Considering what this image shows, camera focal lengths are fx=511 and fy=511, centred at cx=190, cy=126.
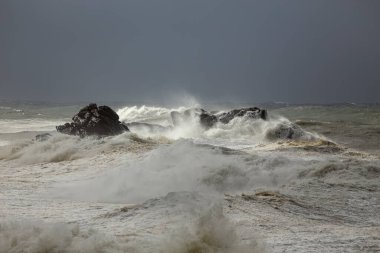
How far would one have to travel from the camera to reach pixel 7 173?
13.2 metres

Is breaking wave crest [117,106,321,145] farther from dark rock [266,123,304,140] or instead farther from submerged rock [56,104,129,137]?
submerged rock [56,104,129,137]

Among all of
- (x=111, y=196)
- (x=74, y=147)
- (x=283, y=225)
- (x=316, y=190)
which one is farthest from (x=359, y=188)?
(x=74, y=147)

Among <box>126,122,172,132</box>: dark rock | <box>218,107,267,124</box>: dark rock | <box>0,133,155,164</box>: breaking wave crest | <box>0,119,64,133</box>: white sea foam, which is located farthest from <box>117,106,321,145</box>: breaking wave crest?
<box>0,119,64,133</box>: white sea foam


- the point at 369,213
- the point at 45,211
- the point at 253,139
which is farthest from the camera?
the point at 253,139

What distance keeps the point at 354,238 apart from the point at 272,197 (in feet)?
8.12

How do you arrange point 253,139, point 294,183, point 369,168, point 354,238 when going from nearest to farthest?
point 354,238, point 294,183, point 369,168, point 253,139

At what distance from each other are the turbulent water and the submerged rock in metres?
1.29

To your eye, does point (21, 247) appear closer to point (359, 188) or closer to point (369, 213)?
point (369, 213)

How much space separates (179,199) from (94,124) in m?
14.2

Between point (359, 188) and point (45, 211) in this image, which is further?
point (359, 188)

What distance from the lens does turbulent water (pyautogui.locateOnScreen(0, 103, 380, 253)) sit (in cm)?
493

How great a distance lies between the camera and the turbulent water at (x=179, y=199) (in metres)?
4.93

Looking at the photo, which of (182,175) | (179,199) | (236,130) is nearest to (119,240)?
(179,199)

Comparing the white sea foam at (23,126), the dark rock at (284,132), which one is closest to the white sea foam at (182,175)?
the dark rock at (284,132)
